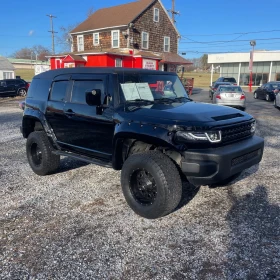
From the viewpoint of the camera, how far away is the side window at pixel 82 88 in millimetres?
4387

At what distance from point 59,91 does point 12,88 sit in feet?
70.7

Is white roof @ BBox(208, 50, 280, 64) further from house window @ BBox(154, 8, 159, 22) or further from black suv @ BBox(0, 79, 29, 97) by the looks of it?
black suv @ BBox(0, 79, 29, 97)

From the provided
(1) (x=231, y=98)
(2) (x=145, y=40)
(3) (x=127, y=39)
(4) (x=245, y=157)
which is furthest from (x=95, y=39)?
(4) (x=245, y=157)

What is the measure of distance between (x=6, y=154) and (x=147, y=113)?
15.6 ft

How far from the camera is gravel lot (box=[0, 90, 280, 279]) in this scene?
281cm

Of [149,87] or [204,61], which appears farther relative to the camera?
[204,61]

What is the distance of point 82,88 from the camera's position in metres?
4.61

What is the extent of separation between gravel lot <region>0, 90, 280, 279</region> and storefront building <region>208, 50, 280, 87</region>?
40.1 meters

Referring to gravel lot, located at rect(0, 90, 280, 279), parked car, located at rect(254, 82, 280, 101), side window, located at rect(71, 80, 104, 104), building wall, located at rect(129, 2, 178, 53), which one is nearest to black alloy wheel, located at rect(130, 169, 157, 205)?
gravel lot, located at rect(0, 90, 280, 279)

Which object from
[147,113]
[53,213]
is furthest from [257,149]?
[53,213]

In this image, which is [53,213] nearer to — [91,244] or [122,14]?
[91,244]

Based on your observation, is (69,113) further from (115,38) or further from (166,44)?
(166,44)

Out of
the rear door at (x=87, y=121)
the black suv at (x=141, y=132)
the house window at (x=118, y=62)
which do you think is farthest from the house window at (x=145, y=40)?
the rear door at (x=87, y=121)

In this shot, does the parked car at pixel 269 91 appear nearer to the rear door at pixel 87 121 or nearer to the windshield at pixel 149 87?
the windshield at pixel 149 87
